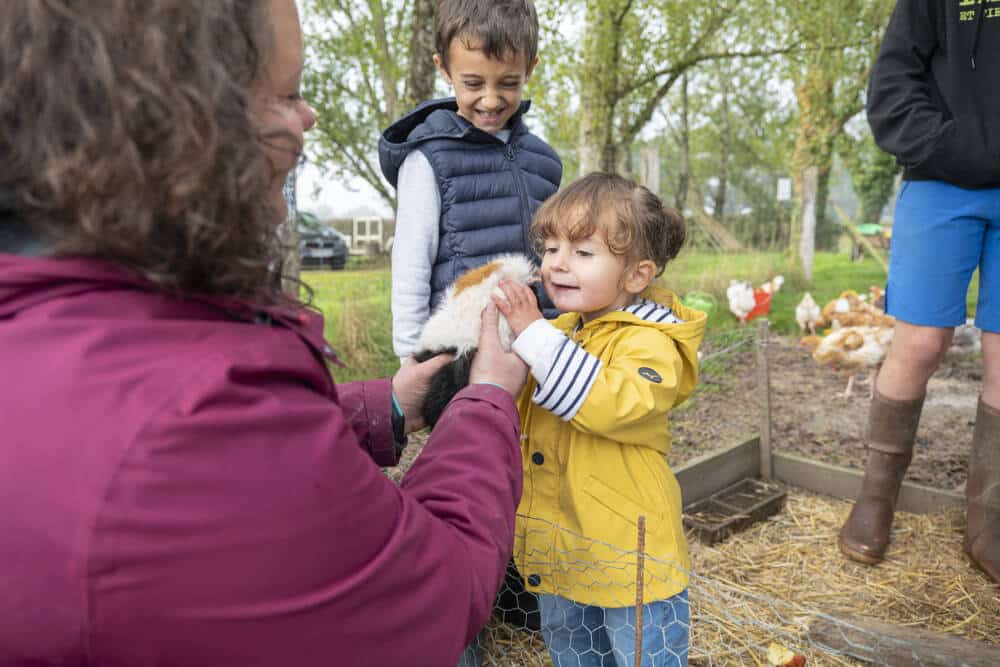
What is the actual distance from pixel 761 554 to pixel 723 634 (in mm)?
650

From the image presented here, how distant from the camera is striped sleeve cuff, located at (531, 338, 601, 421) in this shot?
1.52 meters

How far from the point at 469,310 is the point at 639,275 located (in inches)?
18.3

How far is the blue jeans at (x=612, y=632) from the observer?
5.43 ft

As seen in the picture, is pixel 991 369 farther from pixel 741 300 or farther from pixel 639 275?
pixel 741 300

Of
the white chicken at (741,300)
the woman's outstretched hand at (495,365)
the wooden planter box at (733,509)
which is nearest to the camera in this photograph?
the woman's outstretched hand at (495,365)

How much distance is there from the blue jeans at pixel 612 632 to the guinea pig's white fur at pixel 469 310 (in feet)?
2.33

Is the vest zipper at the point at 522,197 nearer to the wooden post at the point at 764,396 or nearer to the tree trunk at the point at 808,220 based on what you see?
the wooden post at the point at 764,396

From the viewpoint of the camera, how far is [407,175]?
230 cm

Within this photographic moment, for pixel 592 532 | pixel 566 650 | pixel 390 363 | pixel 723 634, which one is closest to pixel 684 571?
pixel 592 532

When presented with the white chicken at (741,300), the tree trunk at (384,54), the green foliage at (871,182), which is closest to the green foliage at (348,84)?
the tree trunk at (384,54)

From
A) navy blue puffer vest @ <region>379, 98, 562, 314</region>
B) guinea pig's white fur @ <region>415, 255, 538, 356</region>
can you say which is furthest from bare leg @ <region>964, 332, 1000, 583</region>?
guinea pig's white fur @ <region>415, 255, 538, 356</region>

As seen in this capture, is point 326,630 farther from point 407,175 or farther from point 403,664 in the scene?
point 407,175

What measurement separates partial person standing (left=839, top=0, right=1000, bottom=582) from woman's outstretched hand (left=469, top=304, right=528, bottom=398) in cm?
175

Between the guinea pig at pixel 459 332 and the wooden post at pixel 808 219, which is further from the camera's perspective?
the wooden post at pixel 808 219
